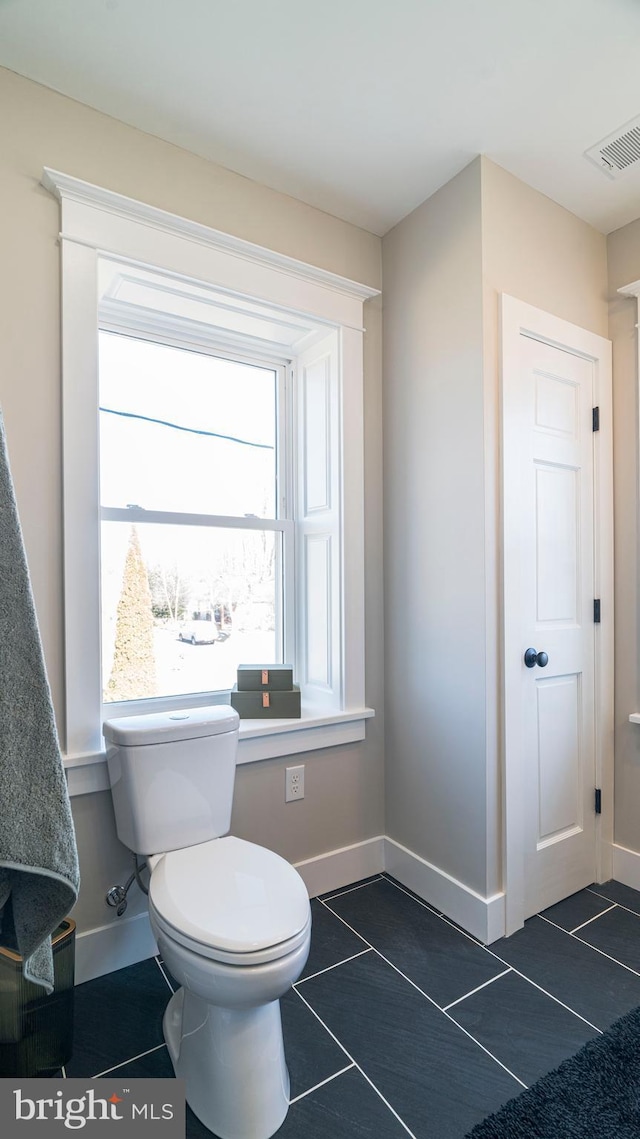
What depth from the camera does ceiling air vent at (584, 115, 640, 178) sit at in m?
1.72

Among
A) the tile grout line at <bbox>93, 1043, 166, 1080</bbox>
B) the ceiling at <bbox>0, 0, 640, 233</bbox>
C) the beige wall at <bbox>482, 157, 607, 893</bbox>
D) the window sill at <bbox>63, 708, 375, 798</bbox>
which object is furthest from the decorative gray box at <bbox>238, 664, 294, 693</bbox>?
the ceiling at <bbox>0, 0, 640, 233</bbox>

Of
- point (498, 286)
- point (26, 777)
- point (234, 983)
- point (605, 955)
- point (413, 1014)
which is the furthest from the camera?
point (498, 286)

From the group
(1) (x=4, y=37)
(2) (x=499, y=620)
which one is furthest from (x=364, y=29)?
(2) (x=499, y=620)

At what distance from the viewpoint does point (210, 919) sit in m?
1.20

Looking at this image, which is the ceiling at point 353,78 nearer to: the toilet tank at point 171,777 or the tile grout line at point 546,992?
the toilet tank at point 171,777

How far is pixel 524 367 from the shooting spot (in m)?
1.90

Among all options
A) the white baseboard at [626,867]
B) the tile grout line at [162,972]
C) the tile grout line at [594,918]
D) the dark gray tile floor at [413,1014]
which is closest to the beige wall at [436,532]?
the dark gray tile floor at [413,1014]

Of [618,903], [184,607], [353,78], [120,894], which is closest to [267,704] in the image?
[184,607]

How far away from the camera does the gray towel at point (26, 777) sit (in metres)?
0.69

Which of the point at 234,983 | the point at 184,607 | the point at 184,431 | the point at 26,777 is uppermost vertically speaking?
the point at 184,431

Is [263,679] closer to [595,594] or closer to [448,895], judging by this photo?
[448,895]

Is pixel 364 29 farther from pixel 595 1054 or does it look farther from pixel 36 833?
pixel 595 1054

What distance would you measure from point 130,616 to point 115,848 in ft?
2.39

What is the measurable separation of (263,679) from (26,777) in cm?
132
